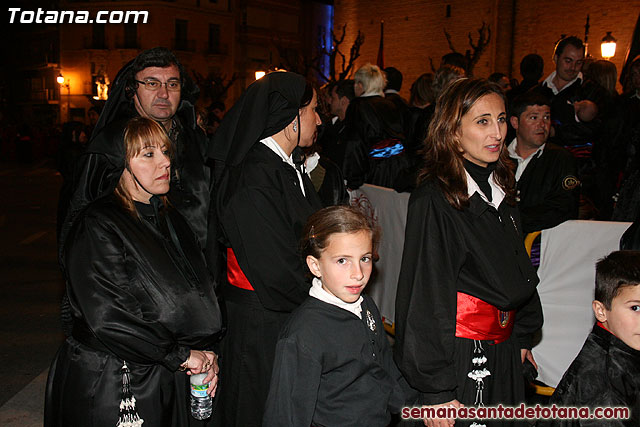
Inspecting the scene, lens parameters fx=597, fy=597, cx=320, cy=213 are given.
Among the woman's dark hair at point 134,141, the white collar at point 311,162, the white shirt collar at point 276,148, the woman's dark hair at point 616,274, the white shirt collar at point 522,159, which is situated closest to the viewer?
the woman's dark hair at point 616,274

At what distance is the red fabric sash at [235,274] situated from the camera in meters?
3.44

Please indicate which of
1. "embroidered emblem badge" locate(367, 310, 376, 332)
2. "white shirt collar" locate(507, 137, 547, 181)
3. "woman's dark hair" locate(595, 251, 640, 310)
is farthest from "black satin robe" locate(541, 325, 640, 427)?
"white shirt collar" locate(507, 137, 547, 181)

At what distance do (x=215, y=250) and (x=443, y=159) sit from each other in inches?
65.8

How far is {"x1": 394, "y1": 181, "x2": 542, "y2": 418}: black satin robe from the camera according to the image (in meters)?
2.71

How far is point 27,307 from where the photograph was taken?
24.2 feet

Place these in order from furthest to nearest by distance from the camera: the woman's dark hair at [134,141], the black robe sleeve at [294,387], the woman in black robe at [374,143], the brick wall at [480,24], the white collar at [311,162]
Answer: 1. the brick wall at [480,24]
2. the woman in black robe at [374,143]
3. the white collar at [311,162]
4. the woman's dark hair at [134,141]
5. the black robe sleeve at [294,387]

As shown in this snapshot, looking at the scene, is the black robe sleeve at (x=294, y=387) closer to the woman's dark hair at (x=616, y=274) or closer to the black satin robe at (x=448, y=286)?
the black satin robe at (x=448, y=286)

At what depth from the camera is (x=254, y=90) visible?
11.0 ft

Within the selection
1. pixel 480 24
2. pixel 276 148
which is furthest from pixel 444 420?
pixel 480 24

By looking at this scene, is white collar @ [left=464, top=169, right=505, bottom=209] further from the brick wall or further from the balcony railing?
the balcony railing

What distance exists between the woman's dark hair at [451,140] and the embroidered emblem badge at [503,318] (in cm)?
58

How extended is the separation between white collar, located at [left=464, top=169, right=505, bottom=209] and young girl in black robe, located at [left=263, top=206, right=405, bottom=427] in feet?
1.70

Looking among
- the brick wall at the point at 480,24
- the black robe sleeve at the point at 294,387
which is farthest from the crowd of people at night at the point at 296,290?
the brick wall at the point at 480,24

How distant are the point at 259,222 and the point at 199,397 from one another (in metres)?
0.98
